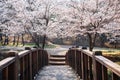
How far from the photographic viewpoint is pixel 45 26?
59.2 ft

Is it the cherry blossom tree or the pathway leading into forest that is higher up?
the cherry blossom tree

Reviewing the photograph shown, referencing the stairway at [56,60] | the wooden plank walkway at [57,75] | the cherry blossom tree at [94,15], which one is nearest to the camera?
the wooden plank walkway at [57,75]

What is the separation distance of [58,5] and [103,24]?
17.4ft

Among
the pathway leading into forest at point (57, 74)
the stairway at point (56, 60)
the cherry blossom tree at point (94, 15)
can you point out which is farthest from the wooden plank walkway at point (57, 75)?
the stairway at point (56, 60)

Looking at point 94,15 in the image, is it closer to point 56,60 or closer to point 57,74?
point 56,60

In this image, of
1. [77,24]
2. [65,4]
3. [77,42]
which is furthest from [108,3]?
[77,42]

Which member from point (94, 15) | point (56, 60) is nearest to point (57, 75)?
point (94, 15)

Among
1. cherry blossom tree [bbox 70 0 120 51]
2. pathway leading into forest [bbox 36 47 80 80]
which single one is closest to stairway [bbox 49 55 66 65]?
cherry blossom tree [bbox 70 0 120 51]

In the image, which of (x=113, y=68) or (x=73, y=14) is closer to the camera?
(x=113, y=68)

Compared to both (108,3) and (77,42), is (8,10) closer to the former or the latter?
(108,3)

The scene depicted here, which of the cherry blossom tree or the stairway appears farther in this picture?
the stairway

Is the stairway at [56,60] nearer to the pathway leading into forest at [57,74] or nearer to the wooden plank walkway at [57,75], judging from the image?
the pathway leading into forest at [57,74]

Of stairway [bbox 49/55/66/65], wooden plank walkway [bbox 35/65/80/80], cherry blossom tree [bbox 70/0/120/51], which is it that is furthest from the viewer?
stairway [bbox 49/55/66/65]

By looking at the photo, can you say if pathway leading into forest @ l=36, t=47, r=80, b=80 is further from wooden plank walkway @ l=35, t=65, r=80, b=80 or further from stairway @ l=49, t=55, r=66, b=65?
stairway @ l=49, t=55, r=66, b=65
